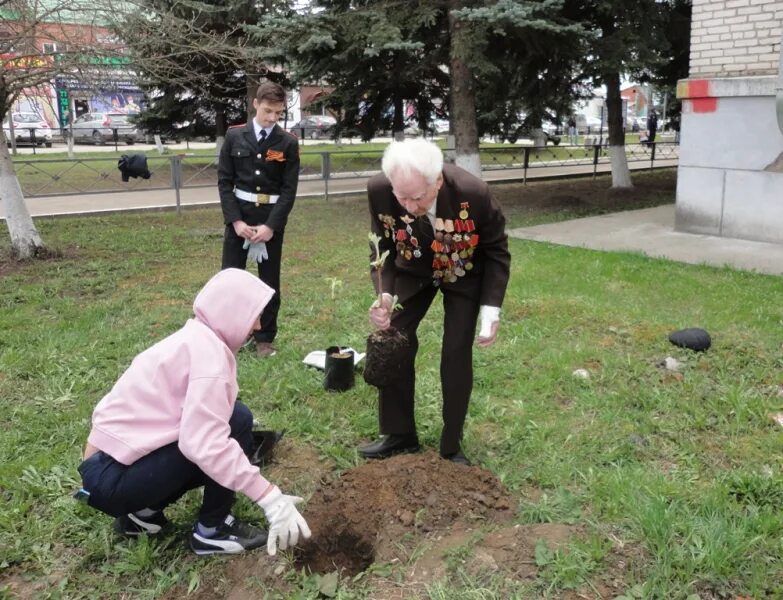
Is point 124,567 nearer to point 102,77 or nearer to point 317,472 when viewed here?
point 317,472

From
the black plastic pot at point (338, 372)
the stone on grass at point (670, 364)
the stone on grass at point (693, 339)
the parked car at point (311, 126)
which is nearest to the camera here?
the black plastic pot at point (338, 372)

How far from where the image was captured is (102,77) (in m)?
8.12

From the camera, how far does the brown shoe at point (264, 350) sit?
197 inches

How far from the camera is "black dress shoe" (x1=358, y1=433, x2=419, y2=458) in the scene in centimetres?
352

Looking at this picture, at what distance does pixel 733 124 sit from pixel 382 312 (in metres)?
7.12

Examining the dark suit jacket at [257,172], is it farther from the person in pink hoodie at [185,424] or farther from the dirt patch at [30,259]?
the dirt patch at [30,259]

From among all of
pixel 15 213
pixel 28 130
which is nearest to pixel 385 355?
pixel 15 213

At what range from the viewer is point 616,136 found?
48.1 feet

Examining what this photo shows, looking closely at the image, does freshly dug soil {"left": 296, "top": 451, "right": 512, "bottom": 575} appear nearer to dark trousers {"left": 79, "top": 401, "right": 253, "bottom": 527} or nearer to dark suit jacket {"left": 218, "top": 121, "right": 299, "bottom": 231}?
dark trousers {"left": 79, "top": 401, "right": 253, "bottom": 527}

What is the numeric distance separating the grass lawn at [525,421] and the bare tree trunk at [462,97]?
4356mm

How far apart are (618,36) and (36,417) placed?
31.8ft

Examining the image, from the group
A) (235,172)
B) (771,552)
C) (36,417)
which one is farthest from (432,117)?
(771,552)

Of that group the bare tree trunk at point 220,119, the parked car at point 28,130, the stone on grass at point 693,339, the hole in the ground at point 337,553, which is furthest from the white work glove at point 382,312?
the parked car at point 28,130

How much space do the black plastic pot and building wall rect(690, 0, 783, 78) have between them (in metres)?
6.82
